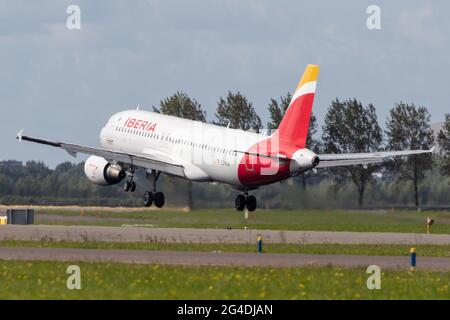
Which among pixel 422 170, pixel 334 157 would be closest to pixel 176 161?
pixel 334 157

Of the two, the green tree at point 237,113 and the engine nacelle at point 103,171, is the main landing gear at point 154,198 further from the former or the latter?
the green tree at point 237,113

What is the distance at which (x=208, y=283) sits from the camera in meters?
37.6

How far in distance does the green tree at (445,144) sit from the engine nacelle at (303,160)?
5370cm

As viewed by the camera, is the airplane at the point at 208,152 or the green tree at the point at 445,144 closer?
the airplane at the point at 208,152

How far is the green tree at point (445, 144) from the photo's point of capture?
122 metres

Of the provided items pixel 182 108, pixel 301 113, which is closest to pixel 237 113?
pixel 182 108

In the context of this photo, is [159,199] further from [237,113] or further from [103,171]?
[237,113]

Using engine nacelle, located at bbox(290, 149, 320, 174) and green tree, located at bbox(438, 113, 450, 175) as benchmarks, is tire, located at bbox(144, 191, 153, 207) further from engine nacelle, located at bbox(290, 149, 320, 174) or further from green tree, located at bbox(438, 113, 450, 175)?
green tree, located at bbox(438, 113, 450, 175)

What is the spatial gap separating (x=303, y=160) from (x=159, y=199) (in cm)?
1419

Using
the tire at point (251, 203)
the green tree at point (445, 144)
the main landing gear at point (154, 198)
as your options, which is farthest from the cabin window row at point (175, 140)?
the green tree at point (445, 144)

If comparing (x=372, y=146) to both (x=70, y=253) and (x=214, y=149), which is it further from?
(x=70, y=253)

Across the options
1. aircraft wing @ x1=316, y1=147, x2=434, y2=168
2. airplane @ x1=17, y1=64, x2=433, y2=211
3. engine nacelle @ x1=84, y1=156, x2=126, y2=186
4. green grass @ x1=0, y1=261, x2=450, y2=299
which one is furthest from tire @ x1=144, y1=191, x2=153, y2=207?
green grass @ x1=0, y1=261, x2=450, y2=299

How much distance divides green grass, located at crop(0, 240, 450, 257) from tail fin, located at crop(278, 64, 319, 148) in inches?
493

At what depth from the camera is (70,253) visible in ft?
168
